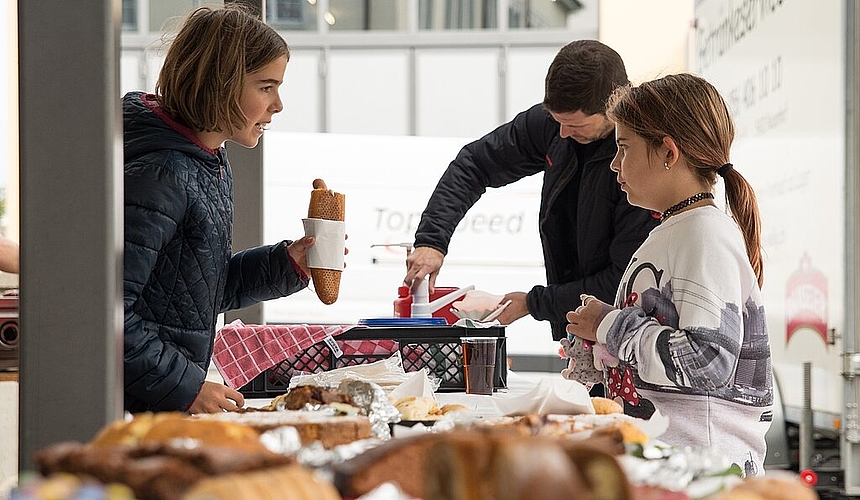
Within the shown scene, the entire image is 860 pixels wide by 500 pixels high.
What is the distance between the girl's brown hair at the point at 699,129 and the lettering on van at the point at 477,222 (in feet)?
19.2

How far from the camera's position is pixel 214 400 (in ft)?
6.55

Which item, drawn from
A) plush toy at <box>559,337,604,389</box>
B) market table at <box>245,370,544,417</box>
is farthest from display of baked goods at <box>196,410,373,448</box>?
plush toy at <box>559,337,604,389</box>

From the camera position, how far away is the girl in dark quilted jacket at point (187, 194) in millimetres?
1976

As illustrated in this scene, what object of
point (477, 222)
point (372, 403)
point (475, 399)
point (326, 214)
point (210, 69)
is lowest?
point (475, 399)

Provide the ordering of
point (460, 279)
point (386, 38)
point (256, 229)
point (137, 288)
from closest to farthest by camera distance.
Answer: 1. point (137, 288)
2. point (256, 229)
3. point (460, 279)
4. point (386, 38)

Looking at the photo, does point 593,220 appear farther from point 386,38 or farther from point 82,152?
point 386,38

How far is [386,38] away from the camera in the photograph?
1002 cm

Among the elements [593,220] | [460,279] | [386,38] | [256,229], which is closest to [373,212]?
[460,279]

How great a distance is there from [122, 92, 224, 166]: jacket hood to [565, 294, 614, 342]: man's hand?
837 mm

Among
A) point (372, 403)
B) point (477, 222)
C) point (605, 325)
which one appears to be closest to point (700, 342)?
point (605, 325)

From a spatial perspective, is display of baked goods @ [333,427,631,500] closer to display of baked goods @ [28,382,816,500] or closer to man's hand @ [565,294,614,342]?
display of baked goods @ [28,382,816,500]

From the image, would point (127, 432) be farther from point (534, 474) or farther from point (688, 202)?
point (688, 202)

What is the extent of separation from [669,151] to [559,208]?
101 cm

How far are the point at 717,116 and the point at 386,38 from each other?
7923mm
